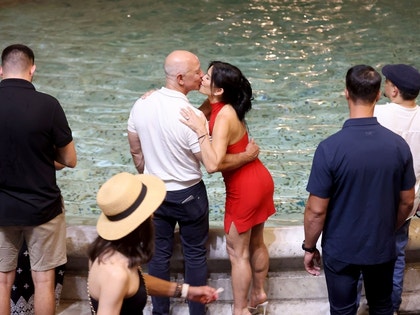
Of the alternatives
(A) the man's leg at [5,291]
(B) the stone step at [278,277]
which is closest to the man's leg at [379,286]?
(B) the stone step at [278,277]

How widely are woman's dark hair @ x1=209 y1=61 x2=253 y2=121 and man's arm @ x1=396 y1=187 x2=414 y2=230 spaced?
90 cm

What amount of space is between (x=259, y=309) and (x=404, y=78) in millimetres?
1436

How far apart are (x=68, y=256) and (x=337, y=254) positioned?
157cm

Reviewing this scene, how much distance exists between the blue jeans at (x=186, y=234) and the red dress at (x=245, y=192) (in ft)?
0.46

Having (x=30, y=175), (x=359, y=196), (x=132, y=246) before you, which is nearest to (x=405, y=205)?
(x=359, y=196)

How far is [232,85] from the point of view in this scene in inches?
141

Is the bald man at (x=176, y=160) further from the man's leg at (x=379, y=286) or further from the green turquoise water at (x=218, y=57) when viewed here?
the green turquoise water at (x=218, y=57)

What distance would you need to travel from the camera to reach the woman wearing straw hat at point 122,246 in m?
2.54

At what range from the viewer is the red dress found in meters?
3.61

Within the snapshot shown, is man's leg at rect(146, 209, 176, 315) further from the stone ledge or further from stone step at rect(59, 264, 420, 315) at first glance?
stone step at rect(59, 264, 420, 315)

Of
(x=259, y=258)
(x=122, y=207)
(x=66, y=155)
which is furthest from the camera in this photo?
(x=259, y=258)

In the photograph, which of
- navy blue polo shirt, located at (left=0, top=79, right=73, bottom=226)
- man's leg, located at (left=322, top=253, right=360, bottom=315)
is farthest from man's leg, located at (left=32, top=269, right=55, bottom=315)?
man's leg, located at (left=322, top=253, right=360, bottom=315)

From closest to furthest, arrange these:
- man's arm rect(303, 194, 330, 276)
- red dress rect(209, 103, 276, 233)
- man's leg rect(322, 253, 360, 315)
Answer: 1. man's arm rect(303, 194, 330, 276)
2. man's leg rect(322, 253, 360, 315)
3. red dress rect(209, 103, 276, 233)

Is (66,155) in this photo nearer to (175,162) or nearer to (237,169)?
(175,162)
